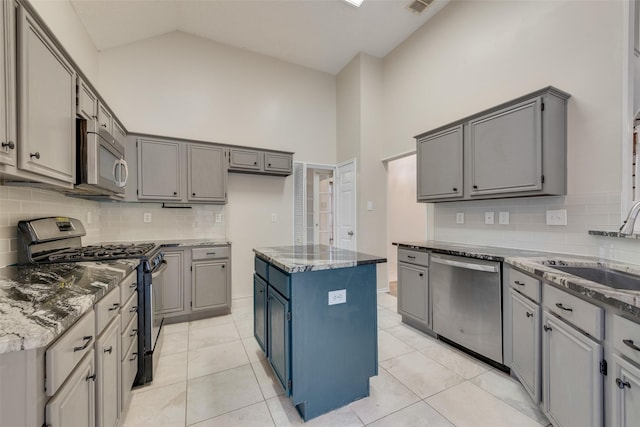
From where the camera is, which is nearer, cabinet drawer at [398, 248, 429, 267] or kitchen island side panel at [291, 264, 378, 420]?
kitchen island side panel at [291, 264, 378, 420]

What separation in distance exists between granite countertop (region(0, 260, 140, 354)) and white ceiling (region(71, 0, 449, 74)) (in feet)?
8.65

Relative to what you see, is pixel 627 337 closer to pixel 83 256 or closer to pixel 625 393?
pixel 625 393

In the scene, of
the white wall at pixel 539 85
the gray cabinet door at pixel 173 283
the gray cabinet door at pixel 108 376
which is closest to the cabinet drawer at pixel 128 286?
the gray cabinet door at pixel 108 376

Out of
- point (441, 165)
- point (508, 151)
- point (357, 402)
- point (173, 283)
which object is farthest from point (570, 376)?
point (173, 283)

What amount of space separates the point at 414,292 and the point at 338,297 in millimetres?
1455

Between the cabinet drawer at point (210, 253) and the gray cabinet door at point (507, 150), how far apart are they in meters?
2.84

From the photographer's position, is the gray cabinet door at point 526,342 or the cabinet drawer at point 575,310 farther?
the gray cabinet door at point 526,342

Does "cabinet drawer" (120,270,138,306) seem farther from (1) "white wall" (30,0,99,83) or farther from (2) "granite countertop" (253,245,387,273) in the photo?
(1) "white wall" (30,0,99,83)

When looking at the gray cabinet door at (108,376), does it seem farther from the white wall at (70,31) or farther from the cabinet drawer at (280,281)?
the white wall at (70,31)

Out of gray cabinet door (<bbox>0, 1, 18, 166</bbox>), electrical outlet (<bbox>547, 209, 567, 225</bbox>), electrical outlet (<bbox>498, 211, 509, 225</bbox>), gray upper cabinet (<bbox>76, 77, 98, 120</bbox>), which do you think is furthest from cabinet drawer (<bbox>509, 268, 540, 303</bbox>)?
gray upper cabinet (<bbox>76, 77, 98, 120</bbox>)

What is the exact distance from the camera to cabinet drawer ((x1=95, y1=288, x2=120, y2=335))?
48.3 inches

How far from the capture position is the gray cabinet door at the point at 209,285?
3203mm

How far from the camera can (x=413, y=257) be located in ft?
9.40

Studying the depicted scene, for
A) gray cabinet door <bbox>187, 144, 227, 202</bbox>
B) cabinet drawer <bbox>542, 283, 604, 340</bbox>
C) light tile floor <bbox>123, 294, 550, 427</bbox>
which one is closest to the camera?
cabinet drawer <bbox>542, 283, 604, 340</bbox>
